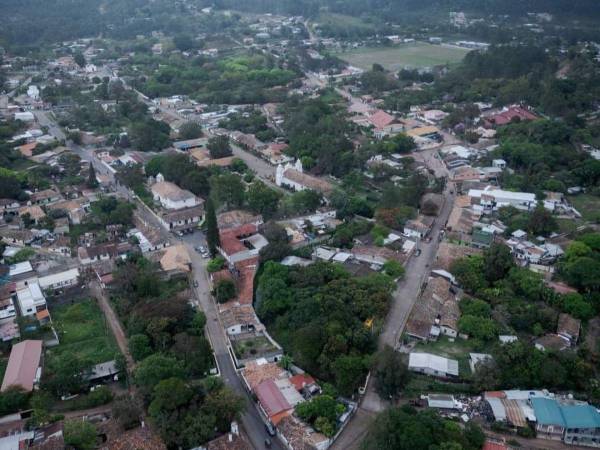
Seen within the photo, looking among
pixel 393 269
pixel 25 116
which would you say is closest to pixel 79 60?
pixel 25 116

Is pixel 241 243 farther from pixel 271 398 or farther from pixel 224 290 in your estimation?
pixel 271 398

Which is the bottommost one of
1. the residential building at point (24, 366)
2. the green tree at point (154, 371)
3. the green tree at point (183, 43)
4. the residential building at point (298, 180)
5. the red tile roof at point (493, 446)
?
the green tree at point (183, 43)

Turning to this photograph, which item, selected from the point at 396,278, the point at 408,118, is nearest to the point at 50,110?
the point at 408,118

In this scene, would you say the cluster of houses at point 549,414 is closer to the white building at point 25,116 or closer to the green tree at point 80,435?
the green tree at point 80,435

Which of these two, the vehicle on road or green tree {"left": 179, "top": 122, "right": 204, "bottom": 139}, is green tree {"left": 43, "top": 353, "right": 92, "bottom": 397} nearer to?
the vehicle on road

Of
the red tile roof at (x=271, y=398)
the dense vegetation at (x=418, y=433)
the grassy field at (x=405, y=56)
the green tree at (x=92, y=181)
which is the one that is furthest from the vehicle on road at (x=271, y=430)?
the grassy field at (x=405, y=56)

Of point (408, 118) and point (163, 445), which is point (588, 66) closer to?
point (408, 118)
